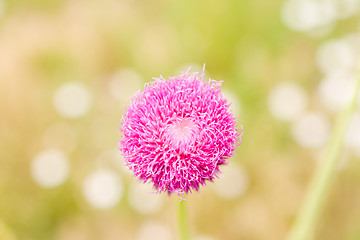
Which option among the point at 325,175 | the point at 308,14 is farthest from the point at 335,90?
the point at 325,175

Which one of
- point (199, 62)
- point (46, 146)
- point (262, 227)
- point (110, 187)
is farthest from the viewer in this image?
point (199, 62)

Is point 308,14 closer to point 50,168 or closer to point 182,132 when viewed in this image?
point 50,168

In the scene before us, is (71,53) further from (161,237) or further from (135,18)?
(161,237)

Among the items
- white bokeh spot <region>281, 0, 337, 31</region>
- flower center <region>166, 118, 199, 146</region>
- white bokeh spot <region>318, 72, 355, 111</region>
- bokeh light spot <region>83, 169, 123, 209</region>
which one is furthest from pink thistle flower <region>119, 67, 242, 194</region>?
white bokeh spot <region>281, 0, 337, 31</region>

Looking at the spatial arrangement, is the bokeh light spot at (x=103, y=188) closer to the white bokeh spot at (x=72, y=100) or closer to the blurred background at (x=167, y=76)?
the blurred background at (x=167, y=76)

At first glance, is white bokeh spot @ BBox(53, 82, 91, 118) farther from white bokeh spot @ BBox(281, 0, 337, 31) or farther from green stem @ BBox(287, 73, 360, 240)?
green stem @ BBox(287, 73, 360, 240)

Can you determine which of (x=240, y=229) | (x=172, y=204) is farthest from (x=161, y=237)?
(x=240, y=229)

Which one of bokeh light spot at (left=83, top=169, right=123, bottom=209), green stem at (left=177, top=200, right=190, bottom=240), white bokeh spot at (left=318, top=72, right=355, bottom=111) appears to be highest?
white bokeh spot at (left=318, top=72, right=355, bottom=111)

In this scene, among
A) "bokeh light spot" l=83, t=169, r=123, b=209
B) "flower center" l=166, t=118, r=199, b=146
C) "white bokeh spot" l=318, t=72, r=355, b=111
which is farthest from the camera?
"white bokeh spot" l=318, t=72, r=355, b=111
